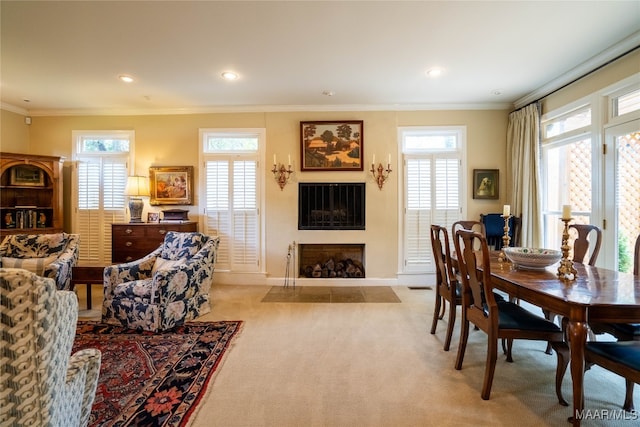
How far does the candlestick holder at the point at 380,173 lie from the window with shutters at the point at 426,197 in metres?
0.29

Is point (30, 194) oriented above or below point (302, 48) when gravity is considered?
below

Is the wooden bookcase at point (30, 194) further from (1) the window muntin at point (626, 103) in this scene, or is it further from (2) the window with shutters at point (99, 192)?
(1) the window muntin at point (626, 103)

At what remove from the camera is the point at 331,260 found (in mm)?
4434

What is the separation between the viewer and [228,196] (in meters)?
4.29

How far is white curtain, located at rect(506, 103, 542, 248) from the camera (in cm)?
364

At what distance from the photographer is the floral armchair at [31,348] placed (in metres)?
0.81

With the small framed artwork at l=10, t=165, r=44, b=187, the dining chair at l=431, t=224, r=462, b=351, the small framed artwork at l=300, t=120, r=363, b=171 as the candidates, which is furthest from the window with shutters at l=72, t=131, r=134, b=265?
the dining chair at l=431, t=224, r=462, b=351

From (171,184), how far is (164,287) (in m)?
2.27

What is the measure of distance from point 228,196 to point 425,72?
129 inches

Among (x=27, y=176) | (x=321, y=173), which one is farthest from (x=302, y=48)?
(x=27, y=176)

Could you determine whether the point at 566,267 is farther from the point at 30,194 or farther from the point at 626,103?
the point at 30,194

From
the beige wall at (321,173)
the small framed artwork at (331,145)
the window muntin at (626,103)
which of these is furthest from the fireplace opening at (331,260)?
the window muntin at (626,103)

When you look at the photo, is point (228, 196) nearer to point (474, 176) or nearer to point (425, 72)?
point (425, 72)

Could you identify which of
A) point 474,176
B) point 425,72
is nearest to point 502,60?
point 425,72
